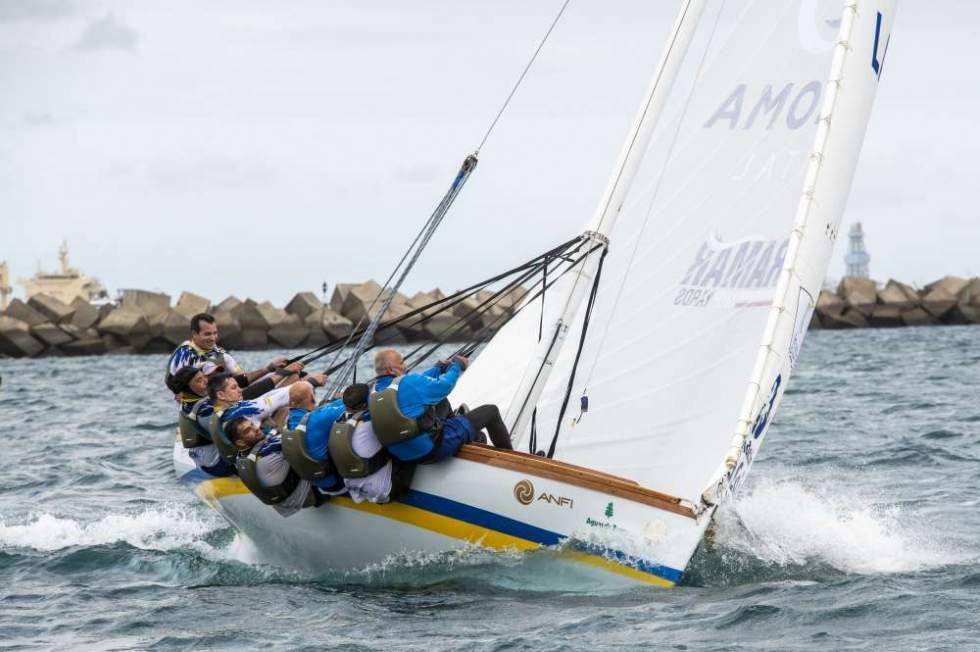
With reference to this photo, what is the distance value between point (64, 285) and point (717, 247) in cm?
5908

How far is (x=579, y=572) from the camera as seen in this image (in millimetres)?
6965

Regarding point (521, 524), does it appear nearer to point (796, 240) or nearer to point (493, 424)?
point (493, 424)

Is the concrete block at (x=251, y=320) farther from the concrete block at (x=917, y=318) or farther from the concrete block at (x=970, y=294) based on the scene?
the concrete block at (x=970, y=294)

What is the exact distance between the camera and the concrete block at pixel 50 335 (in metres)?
37.0

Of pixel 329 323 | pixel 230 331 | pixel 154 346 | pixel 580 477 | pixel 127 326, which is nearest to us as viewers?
pixel 580 477

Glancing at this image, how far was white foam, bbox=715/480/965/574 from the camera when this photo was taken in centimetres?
758

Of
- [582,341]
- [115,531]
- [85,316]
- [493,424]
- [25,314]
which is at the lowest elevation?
[115,531]

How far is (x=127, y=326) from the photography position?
3725 centimetres

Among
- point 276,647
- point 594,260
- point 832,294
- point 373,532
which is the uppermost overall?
point 832,294

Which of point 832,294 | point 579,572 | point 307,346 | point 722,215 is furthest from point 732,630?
point 832,294

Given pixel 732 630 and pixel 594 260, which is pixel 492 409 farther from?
pixel 732 630

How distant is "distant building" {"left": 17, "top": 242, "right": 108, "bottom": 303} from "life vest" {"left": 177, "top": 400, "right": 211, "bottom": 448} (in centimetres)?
5685

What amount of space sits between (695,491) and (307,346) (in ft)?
95.3

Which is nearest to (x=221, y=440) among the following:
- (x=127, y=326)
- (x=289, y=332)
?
(x=289, y=332)
